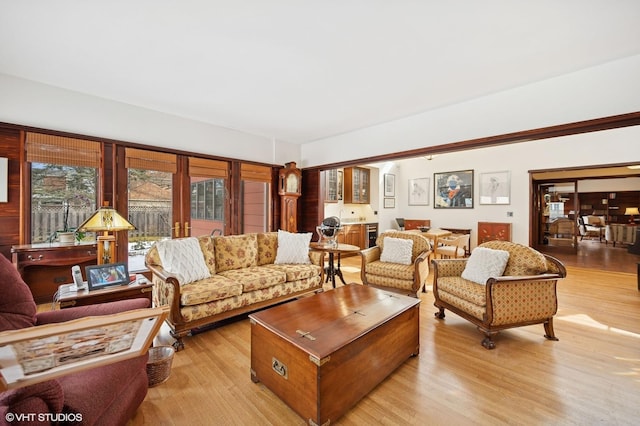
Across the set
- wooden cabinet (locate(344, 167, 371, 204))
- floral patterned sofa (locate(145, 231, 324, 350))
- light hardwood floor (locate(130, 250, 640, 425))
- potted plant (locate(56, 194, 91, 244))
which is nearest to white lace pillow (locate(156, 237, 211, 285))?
floral patterned sofa (locate(145, 231, 324, 350))

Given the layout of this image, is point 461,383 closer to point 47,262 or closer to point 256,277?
point 256,277

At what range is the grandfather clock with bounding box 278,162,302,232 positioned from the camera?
5609 mm

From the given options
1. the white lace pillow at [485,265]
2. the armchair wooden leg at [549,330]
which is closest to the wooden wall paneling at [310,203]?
the white lace pillow at [485,265]

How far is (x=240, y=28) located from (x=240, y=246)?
248 cm

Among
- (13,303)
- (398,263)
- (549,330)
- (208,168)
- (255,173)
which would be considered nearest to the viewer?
(13,303)

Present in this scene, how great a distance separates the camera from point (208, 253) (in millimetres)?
3354

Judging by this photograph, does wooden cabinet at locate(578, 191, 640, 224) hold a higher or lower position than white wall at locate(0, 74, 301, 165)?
lower

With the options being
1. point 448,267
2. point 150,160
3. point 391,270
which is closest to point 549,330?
point 448,267

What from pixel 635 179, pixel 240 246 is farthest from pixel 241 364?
pixel 635 179

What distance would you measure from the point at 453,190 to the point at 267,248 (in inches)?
237

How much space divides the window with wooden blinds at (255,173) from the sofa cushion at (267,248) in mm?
1713

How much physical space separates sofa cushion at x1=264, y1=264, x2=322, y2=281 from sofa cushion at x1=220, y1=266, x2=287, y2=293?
0.29 feet

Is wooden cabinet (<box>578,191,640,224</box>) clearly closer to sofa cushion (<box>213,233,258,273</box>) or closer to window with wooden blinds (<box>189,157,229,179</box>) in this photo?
sofa cushion (<box>213,233,258,273</box>)

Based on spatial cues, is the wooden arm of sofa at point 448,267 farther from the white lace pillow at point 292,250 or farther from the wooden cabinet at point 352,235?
the wooden cabinet at point 352,235
